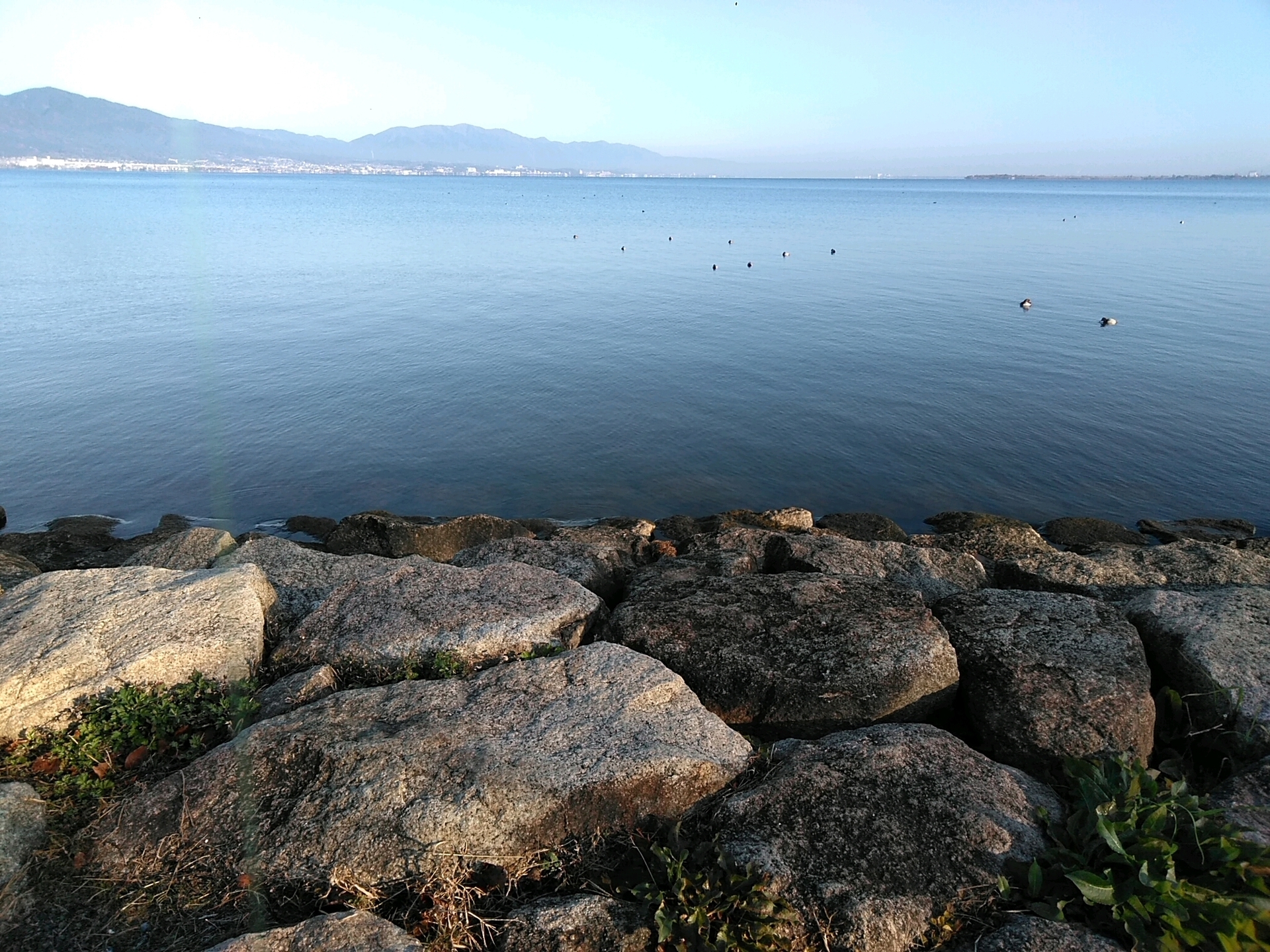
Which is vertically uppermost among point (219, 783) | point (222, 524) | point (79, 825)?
point (219, 783)

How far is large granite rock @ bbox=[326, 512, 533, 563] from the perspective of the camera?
49.3 feet

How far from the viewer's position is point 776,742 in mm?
6434

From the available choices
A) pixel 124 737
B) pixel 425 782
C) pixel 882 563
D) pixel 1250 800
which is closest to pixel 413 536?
pixel 124 737

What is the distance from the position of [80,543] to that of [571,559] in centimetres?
1245

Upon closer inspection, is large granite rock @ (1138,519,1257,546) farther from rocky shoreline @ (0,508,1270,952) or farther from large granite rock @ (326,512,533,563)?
large granite rock @ (326,512,533,563)

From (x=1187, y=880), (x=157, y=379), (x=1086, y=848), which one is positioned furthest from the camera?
(x=157, y=379)

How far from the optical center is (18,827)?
5.29 metres

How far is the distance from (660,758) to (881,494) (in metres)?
15.7

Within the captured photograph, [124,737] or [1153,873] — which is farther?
[124,737]

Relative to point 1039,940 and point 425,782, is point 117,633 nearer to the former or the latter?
point 425,782

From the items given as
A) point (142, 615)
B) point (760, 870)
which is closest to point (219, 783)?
point (142, 615)

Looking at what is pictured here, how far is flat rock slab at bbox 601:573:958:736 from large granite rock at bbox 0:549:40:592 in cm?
874

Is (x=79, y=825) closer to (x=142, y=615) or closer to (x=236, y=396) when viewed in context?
(x=142, y=615)

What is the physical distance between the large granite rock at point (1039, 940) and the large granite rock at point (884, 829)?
283 millimetres
